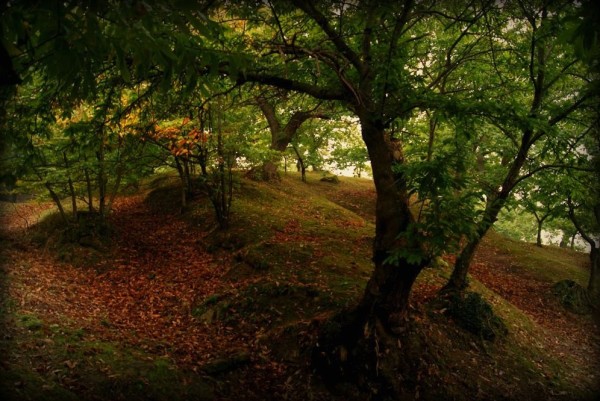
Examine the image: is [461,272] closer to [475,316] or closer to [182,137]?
[475,316]

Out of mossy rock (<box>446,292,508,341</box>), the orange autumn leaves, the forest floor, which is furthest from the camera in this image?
the orange autumn leaves

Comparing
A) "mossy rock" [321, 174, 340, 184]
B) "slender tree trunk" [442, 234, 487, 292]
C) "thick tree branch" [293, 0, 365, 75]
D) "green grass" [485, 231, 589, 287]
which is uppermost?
"thick tree branch" [293, 0, 365, 75]

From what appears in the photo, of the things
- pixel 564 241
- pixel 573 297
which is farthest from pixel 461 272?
pixel 564 241

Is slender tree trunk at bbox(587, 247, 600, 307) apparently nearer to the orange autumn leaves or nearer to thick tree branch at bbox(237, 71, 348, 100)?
thick tree branch at bbox(237, 71, 348, 100)

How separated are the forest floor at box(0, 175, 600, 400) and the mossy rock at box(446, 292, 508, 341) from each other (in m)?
0.22

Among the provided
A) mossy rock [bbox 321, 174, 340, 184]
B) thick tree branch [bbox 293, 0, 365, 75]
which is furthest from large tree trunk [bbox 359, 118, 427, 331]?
mossy rock [bbox 321, 174, 340, 184]

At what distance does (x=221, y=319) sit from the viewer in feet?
25.7

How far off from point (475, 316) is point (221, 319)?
529 centimetres

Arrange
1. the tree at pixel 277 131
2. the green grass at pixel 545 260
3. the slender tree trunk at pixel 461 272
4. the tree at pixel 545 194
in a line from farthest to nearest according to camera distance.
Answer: the tree at pixel 277 131 < the green grass at pixel 545 260 < the tree at pixel 545 194 < the slender tree trunk at pixel 461 272

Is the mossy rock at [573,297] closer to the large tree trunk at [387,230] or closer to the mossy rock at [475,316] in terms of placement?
the mossy rock at [475,316]

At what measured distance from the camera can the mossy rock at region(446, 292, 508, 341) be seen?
762 centimetres

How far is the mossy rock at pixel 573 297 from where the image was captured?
12.6 m

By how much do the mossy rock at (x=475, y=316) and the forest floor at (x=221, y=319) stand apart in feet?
0.73

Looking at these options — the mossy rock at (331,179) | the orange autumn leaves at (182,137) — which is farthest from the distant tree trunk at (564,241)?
the orange autumn leaves at (182,137)
